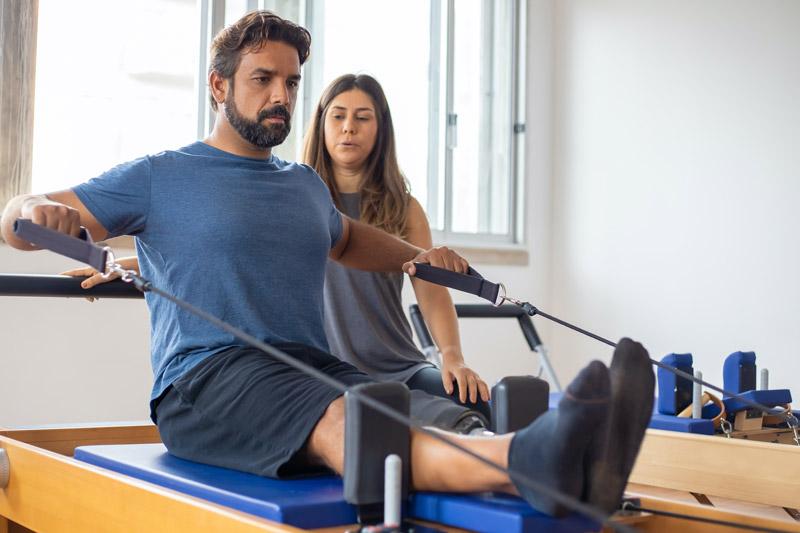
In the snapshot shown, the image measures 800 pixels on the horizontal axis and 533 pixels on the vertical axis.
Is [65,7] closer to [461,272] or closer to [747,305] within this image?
[461,272]

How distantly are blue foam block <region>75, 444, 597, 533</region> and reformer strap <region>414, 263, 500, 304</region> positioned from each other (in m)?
0.56

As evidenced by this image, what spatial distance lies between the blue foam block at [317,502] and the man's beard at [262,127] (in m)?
0.67

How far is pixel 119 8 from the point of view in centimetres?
446

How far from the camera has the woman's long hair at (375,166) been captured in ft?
8.86

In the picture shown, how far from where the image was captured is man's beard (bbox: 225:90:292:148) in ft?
6.76

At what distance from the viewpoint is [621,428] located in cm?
139

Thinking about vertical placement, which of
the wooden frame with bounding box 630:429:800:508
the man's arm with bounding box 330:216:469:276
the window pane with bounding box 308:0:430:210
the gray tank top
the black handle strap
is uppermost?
the window pane with bounding box 308:0:430:210

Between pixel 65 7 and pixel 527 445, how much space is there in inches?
141

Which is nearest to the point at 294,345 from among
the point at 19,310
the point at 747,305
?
the point at 19,310

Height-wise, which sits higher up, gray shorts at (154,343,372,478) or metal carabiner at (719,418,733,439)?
gray shorts at (154,343,372,478)

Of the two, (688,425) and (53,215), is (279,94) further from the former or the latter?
(688,425)

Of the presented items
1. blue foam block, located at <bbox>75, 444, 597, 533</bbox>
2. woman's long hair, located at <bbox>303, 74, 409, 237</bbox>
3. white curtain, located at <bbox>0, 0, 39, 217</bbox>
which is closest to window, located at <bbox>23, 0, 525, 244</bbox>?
white curtain, located at <bbox>0, 0, 39, 217</bbox>

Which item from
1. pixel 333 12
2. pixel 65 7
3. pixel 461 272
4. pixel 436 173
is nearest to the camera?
pixel 461 272

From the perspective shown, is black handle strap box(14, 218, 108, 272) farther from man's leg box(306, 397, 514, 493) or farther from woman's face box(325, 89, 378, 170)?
woman's face box(325, 89, 378, 170)
